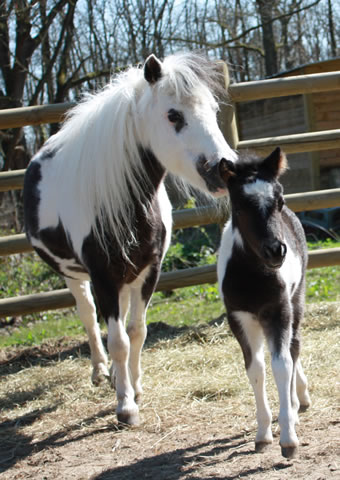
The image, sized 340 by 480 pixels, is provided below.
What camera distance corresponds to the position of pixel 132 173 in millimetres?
2992

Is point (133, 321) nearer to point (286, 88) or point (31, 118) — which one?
point (31, 118)

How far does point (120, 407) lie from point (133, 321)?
1.73 feet

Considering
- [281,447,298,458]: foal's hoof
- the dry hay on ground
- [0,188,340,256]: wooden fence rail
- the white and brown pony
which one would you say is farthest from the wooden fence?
[281,447,298,458]: foal's hoof

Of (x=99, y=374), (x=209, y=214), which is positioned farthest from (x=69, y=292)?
(x=209, y=214)

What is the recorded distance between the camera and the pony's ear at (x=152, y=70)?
2.74 m

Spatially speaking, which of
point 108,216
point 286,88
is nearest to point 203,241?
point 286,88

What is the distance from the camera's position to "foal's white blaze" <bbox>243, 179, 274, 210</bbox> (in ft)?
7.39

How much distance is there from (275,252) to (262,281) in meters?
0.33

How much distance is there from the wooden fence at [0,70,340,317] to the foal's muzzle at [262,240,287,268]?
2263 millimetres

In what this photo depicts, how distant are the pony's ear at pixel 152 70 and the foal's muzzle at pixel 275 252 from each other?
1158mm

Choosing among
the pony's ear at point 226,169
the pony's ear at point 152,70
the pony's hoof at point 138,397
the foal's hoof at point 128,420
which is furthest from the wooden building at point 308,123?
the pony's ear at point 226,169

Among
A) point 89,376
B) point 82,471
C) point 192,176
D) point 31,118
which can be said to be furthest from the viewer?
point 31,118

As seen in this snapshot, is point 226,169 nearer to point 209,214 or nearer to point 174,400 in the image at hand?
point 174,400

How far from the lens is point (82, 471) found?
2.41m
